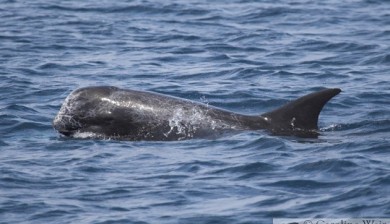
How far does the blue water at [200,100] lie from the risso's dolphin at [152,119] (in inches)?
12.9

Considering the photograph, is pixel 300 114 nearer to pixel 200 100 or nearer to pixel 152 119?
pixel 152 119

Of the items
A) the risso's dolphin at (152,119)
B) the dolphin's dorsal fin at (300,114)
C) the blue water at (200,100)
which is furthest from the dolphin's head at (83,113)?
the dolphin's dorsal fin at (300,114)

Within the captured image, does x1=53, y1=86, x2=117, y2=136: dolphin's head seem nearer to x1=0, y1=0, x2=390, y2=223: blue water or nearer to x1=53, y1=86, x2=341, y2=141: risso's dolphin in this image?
x1=53, y1=86, x2=341, y2=141: risso's dolphin

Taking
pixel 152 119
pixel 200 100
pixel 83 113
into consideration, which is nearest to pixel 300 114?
pixel 152 119

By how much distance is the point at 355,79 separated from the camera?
22.0 metres

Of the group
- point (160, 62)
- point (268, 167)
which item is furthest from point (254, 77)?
point (268, 167)

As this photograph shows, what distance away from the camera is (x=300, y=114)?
651 inches

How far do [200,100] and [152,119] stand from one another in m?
3.36

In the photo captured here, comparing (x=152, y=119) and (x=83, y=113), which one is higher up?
(x=83, y=113)

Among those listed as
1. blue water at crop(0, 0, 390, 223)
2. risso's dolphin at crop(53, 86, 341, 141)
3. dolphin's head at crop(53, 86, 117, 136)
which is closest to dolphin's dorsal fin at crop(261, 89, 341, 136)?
risso's dolphin at crop(53, 86, 341, 141)

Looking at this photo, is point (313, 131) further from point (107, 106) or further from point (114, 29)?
point (114, 29)

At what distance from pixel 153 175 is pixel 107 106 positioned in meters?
2.73

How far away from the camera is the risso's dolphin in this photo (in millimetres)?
16750

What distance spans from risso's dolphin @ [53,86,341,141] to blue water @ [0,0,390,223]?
328mm
